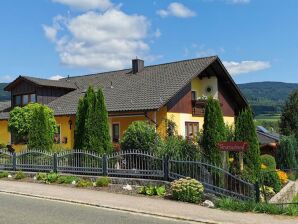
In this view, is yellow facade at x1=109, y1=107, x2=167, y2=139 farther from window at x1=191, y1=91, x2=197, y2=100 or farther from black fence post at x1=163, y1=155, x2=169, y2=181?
black fence post at x1=163, y1=155, x2=169, y2=181

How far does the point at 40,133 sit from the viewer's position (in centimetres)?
2127

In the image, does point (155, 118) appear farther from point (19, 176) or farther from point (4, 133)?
point (4, 133)

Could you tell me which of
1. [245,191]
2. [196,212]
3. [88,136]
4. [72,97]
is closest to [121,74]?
[72,97]

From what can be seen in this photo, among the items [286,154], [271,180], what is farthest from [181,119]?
[271,180]

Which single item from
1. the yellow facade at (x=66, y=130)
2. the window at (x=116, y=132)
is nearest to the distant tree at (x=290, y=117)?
the window at (x=116, y=132)

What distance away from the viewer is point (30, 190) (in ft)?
50.9

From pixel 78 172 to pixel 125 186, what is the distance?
3150 millimetres

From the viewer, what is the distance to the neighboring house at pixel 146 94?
26.8 metres

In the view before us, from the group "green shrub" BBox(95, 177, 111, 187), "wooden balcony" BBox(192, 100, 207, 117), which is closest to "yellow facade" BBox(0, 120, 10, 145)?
"wooden balcony" BBox(192, 100, 207, 117)

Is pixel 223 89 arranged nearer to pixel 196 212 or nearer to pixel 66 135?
pixel 66 135

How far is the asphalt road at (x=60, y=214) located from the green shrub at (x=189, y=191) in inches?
92.3

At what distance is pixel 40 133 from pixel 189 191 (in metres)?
10.2

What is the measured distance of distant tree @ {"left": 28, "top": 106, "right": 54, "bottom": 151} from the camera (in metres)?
21.2

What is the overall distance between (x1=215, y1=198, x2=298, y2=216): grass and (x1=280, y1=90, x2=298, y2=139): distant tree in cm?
2705
